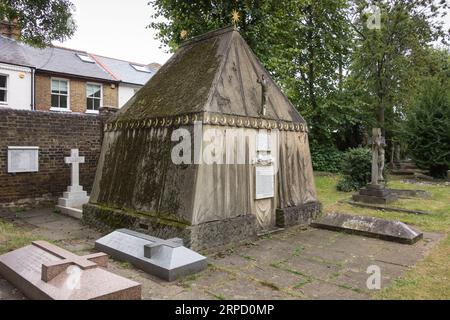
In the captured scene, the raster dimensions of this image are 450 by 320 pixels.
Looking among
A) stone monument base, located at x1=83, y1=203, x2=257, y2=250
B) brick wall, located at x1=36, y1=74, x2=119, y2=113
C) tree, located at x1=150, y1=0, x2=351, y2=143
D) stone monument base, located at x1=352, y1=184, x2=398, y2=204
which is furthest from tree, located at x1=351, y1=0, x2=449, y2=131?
stone monument base, located at x1=83, y1=203, x2=257, y2=250

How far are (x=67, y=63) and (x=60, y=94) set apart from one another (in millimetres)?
2494

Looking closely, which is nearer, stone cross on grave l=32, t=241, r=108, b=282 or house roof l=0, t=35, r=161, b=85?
stone cross on grave l=32, t=241, r=108, b=282

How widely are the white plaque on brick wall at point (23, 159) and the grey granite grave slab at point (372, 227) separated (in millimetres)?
8086

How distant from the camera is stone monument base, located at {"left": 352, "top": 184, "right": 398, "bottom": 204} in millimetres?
11279

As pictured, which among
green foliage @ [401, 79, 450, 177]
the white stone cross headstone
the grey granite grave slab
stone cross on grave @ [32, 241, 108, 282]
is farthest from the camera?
green foliage @ [401, 79, 450, 177]

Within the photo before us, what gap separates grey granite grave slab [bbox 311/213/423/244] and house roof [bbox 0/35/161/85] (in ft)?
51.9

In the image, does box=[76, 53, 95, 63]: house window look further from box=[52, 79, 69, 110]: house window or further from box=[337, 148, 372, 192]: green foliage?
box=[337, 148, 372, 192]: green foliage

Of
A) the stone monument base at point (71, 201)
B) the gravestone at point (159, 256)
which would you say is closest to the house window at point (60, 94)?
the stone monument base at point (71, 201)

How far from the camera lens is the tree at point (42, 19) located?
7844 mm

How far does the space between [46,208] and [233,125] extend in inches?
273

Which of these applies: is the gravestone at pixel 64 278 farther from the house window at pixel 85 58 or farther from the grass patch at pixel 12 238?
the house window at pixel 85 58

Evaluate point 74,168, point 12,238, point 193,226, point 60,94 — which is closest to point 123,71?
point 60,94
